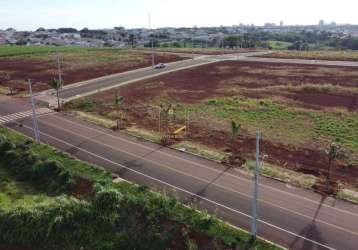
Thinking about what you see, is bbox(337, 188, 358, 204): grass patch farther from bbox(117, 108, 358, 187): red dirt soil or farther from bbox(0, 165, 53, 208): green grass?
bbox(0, 165, 53, 208): green grass

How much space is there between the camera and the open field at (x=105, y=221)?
1000 inches

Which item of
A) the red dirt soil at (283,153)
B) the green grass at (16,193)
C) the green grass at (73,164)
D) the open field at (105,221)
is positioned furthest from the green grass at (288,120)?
the green grass at (16,193)

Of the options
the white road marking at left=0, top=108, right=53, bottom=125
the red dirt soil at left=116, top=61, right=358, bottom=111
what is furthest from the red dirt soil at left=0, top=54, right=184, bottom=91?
the white road marking at left=0, top=108, right=53, bottom=125

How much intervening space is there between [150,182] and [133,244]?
8714mm

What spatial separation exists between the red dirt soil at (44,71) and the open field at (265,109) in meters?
17.4

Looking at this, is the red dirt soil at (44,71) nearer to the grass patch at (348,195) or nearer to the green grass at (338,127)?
the green grass at (338,127)

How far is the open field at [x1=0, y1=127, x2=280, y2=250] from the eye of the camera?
25406 millimetres

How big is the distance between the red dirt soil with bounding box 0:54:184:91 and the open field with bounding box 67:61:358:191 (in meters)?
17.4

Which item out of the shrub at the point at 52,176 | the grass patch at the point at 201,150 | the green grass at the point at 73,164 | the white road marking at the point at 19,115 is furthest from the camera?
the white road marking at the point at 19,115

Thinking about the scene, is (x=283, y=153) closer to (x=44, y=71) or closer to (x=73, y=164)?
(x=73, y=164)

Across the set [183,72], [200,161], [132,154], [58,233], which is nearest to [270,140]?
[200,161]

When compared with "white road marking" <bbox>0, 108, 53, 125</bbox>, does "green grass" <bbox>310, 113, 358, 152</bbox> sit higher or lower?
lower

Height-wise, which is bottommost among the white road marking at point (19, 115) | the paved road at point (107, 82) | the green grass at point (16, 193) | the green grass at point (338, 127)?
the green grass at point (16, 193)

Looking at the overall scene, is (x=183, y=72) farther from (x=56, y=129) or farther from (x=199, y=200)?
(x=199, y=200)
